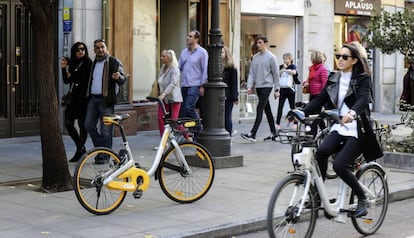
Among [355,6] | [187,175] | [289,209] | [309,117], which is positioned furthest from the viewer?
[355,6]

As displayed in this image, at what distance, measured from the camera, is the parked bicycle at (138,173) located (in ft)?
24.3

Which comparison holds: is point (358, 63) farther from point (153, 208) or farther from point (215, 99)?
point (215, 99)

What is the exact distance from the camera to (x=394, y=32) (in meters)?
11.9

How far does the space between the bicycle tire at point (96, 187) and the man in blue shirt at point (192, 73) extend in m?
4.91

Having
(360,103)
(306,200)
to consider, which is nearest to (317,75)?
(360,103)

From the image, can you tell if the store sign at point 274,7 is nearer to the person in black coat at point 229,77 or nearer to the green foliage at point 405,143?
the person in black coat at point 229,77

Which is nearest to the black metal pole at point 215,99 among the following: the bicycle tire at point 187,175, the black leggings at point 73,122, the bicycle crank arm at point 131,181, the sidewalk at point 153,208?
the sidewalk at point 153,208

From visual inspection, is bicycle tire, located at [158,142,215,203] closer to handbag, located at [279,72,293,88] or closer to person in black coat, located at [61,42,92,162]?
person in black coat, located at [61,42,92,162]

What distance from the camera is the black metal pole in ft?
35.1

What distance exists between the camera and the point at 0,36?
13406 millimetres

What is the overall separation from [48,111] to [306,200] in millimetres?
3859

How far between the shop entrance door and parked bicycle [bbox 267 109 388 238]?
323 inches

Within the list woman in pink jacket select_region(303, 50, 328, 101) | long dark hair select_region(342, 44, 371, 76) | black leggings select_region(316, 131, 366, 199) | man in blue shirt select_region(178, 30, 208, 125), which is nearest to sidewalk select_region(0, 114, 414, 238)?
black leggings select_region(316, 131, 366, 199)

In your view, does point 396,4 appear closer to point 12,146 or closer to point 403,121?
point 403,121
